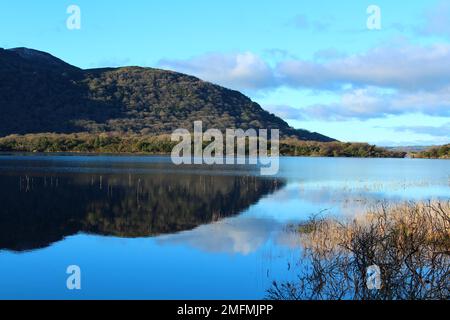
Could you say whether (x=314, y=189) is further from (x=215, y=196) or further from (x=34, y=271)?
(x=34, y=271)

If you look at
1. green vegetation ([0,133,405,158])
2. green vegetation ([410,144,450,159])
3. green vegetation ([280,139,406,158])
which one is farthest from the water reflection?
green vegetation ([410,144,450,159])

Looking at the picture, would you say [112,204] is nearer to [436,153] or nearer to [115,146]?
[115,146]

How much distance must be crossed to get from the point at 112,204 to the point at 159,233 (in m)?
9.78

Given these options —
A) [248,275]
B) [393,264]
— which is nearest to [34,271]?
[248,275]

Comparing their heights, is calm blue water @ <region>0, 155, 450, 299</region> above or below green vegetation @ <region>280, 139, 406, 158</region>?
below

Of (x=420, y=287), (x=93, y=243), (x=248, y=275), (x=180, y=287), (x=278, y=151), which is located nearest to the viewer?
(x=420, y=287)

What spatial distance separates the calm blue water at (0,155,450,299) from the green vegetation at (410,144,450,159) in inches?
3586

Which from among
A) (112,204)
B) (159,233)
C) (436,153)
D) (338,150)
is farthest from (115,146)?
(159,233)

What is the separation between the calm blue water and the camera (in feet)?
48.9

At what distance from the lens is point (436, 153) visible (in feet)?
437

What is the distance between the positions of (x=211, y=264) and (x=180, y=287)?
2.71 m

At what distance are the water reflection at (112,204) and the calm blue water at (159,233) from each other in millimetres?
57

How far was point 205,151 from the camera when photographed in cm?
11994

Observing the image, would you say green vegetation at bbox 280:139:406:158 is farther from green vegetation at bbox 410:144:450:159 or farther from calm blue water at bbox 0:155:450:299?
calm blue water at bbox 0:155:450:299
